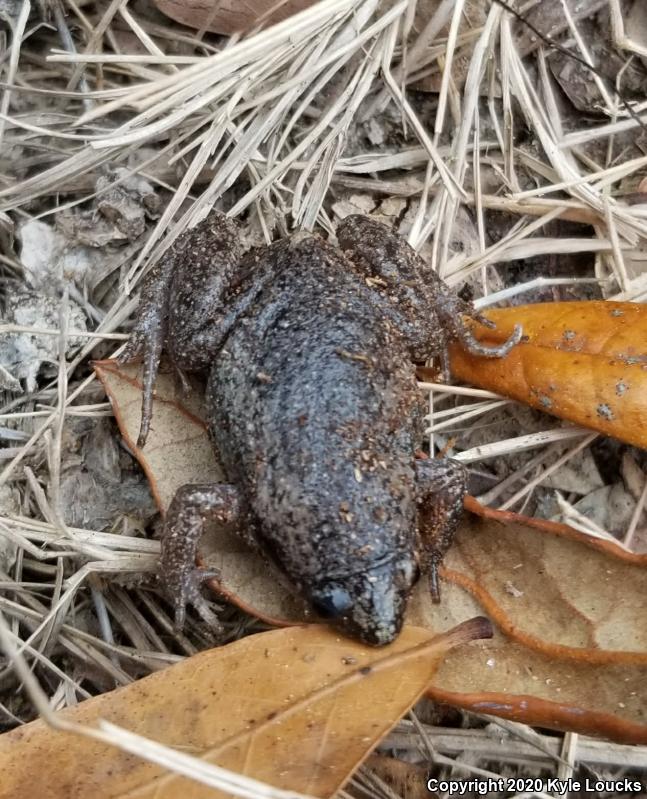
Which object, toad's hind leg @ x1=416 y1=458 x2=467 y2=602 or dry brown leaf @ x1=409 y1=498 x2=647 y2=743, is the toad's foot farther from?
dry brown leaf @ x1=409 y1=498 x2=647 y2=743

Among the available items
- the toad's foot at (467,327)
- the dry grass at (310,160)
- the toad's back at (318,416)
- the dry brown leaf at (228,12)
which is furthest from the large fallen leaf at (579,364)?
the dry brown leaf at (228,12)

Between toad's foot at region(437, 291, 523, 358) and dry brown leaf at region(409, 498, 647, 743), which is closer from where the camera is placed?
dry brown leaf at region(409, 498, 647, 743)

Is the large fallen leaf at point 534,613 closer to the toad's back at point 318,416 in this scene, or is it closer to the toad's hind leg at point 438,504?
the toad's hind leg at point 438,504

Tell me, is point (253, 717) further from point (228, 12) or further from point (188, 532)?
point (228, 12)

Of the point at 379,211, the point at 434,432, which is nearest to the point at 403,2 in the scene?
the point at 379,211

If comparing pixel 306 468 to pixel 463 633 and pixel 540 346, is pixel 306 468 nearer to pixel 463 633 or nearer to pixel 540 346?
pixel 463 633

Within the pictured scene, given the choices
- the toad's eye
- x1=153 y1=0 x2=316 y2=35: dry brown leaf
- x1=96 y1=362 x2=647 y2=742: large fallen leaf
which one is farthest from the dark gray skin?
x1=153 y1=0 x2=316 y2=35: dry brown leaf

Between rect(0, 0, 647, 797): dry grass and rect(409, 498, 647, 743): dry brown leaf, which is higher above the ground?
rect(0, 0, 647, 797): dry grass

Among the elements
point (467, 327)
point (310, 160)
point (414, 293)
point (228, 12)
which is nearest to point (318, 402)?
point (414, 293)
